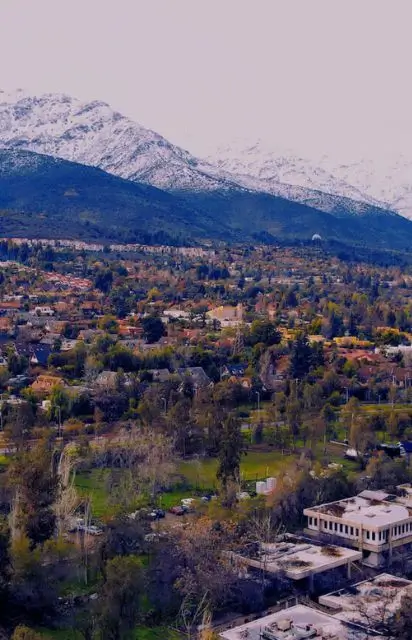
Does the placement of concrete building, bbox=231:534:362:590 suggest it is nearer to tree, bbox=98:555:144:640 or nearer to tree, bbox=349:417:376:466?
tree, bbox=98:555:144:640

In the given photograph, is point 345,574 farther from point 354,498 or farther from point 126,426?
point 126,426

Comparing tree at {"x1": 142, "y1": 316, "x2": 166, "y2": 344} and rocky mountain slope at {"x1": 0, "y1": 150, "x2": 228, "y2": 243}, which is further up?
rocky mountain slope at {"x1": 0, "y1": 150, "x2": 228, "y2": 243}

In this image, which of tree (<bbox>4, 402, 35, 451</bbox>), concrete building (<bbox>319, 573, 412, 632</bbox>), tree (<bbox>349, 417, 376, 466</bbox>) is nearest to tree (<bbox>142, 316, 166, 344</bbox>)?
tree (<bbox>4, 402, 35, 451</bbox>)

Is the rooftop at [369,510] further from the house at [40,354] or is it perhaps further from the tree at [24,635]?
the house at [40,354]

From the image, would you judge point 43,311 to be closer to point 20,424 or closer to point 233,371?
point 233,371

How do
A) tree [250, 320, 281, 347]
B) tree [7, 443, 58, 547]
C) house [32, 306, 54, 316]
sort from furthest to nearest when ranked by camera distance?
house [32, 306, 54, 316] < tree [250, 320, 281, 347] < tree [7, 443, 58, 547]

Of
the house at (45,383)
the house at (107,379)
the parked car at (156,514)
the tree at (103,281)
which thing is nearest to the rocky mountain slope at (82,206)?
the tree at (103,281)

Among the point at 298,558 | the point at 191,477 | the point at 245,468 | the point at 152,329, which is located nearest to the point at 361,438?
the point at 245,468
